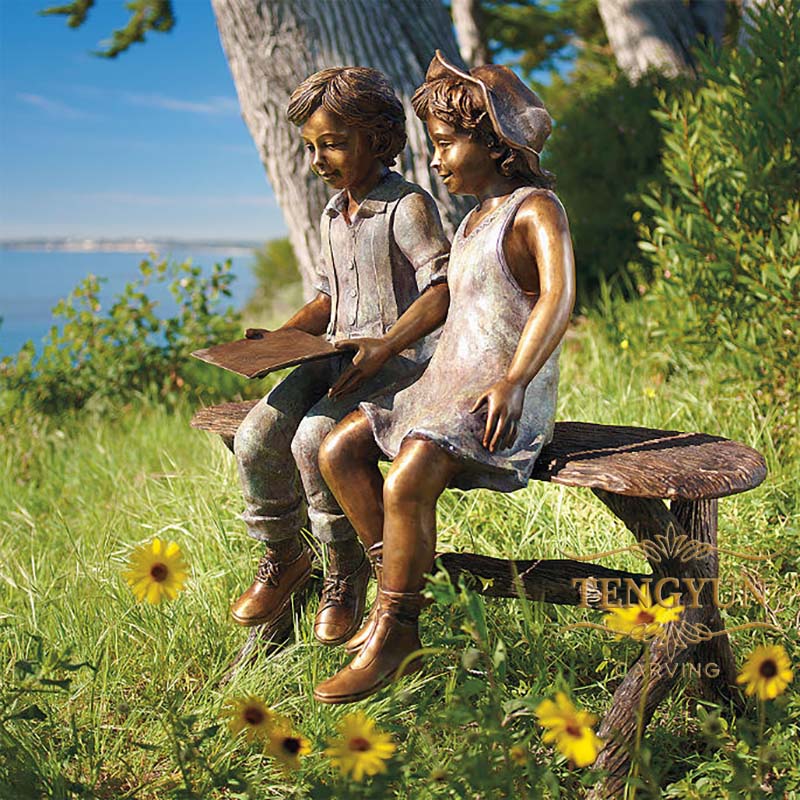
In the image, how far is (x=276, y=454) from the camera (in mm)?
2238

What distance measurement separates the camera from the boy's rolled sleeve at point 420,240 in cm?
213

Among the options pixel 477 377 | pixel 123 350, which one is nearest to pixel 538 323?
pixel 477 377

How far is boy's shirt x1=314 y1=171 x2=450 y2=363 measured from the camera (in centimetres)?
214

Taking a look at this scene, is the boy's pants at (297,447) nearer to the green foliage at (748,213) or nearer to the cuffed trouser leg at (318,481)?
the cuffed trouser leg at (318,481)

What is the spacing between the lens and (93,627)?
2691 mm

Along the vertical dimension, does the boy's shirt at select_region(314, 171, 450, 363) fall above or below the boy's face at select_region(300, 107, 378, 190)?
below

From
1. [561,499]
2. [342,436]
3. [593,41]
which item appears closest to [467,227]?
[342,436]

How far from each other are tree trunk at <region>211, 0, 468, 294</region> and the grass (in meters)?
1.30

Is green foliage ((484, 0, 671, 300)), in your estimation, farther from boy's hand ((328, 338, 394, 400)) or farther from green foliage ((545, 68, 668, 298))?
boy's hand ((328, 338, 394, 400))

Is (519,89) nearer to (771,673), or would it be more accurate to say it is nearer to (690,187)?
(771,673)

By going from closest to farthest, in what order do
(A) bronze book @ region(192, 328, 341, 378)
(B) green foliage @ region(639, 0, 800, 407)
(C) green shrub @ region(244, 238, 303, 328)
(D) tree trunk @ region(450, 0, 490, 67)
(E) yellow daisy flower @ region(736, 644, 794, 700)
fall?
1. (E) yellow daisy flower @ region(736, 644, 794, 700)
2. (A) bronze book @ region(192, 328, 341, 378)
3. (B) green foliage @ region(639, 0, 800, 407)
4. (D) tree trunk @ region(450, 0, 490, 67)
5. (C) green shrub @ region(244, 238, 303, 328)

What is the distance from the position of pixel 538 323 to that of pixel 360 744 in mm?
858

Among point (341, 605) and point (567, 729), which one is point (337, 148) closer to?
point (341, 605)

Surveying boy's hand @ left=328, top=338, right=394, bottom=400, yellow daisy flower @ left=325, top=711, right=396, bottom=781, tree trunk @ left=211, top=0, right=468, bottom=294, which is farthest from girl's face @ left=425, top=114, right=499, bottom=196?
tree trunk @ left=211, top=0, right=468, bottom=294
